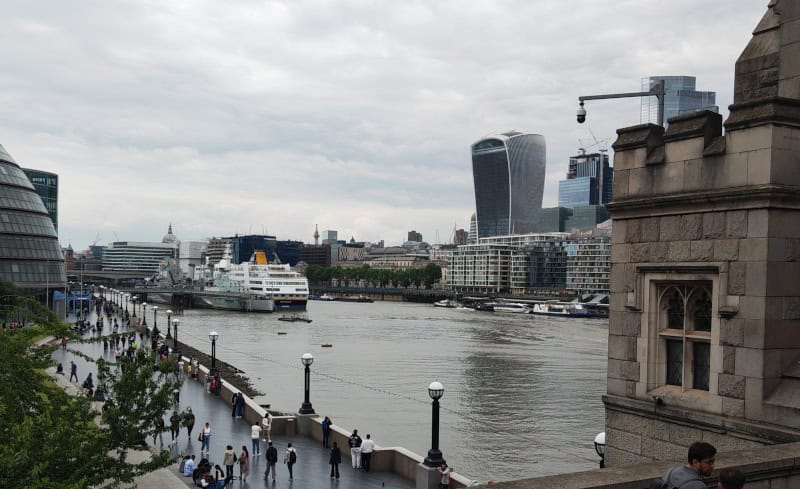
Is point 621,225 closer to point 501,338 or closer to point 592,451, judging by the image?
point 592,451

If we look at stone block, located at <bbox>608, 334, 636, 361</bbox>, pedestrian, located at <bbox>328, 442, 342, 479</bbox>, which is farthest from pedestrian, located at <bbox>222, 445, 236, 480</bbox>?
stone block, located at <bbox>608, 334, 636, 361</bbox>

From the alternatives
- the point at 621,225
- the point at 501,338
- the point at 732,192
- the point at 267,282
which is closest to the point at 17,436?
the point at 621,225

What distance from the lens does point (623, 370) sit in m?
10.5

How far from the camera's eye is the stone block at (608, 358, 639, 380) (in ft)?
33.8

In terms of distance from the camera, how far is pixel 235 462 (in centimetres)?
2248

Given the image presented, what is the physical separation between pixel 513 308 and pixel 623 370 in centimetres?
15924

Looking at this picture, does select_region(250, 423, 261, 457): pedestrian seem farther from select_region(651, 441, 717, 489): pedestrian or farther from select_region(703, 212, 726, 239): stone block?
select_region(651, 441, 717, 489): pedestrian

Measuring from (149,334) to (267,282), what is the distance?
7989 centimetres

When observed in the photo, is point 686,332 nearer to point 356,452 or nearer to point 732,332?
point 732,332

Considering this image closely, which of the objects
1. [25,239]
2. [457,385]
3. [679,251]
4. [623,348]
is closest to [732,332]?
[679,251]

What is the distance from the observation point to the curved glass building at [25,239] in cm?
8075

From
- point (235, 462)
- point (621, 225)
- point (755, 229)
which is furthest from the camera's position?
point (235, 462)

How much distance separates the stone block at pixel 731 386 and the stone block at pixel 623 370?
1292mm

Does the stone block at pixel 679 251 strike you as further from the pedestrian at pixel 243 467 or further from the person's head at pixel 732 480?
the pedestrian at pixel 243 467
